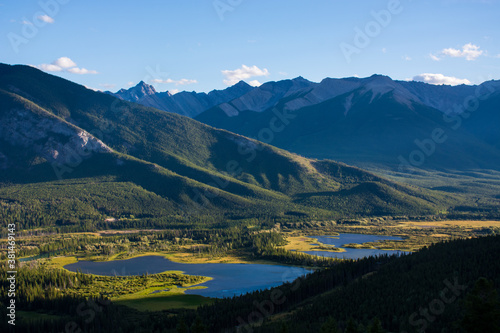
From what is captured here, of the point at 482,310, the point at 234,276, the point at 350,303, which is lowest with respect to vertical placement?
the point at 234,276

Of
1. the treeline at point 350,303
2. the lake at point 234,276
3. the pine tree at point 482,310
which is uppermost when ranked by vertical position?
the pine tree at point 482,310

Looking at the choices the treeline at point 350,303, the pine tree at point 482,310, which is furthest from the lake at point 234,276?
the pine tree at point 482,310

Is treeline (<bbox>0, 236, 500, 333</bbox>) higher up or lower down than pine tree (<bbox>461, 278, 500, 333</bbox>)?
lower down

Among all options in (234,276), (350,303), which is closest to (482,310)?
(350,303)

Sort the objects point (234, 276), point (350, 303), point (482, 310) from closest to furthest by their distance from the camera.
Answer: point (482, 310)
point (350, 303)
point (234, 276)

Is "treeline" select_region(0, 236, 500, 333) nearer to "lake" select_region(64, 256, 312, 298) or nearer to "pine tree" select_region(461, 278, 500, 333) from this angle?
"pine tree" select_region(461, 278, 500, 333)

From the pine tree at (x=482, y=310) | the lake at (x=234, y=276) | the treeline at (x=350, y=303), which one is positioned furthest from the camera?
the lake at (x=234, y=276)

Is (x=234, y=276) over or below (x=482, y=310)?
below

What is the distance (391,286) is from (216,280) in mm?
75067

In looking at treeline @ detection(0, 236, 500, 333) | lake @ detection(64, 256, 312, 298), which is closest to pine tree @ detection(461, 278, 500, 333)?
treeline @ detection(0, 236, 500, 333)

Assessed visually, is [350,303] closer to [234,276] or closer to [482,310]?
[482,310]

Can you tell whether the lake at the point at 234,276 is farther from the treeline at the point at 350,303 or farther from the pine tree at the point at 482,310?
the pine tree at the point at 482,310

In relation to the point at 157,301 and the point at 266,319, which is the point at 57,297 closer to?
the point at 157,301

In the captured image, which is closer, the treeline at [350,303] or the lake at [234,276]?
the treeline at [350,303]
